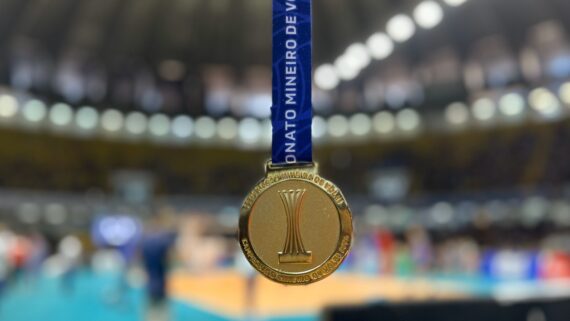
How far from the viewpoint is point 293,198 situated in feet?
6.87

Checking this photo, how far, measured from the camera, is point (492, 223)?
117 ft

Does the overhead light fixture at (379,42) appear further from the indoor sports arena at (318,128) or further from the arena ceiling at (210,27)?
the arena ceiling at (210,27)

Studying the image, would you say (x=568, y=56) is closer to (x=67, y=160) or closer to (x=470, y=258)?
(x=470, y=258)

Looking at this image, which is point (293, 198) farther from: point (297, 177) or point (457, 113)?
point (457, 113)

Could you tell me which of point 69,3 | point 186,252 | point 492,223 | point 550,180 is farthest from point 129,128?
point 186,252

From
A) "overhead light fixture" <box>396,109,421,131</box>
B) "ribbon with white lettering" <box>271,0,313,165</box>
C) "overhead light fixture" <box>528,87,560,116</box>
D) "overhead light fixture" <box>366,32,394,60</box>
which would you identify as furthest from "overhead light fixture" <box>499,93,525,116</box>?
"ribbon with white lettering" <box>271,0,313,165</box>

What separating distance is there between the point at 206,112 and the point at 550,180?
99.7 feet

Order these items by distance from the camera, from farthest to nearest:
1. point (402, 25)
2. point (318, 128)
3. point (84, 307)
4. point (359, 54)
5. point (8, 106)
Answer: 1. point (318, 128)
2. point (8, 106)
3. point (359, 54)
4. point (402, 25)
5. point (84, 307)

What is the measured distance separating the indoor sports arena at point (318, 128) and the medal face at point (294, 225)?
55.4ft

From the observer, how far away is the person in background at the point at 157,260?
322 inches

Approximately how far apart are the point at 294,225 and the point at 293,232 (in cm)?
3

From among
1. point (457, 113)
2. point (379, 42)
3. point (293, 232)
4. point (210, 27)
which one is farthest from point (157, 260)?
point (457, 113)

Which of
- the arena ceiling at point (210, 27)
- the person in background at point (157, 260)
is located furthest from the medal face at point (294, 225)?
the arena ceiling at point (210, 27)

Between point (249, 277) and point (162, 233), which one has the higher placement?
point (162, 233)
